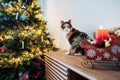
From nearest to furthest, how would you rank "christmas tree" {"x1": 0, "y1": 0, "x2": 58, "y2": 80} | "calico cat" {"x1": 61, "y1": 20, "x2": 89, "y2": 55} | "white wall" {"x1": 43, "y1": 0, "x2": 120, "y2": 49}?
"calico cat" {"x1": 61, "y1": 20, "x2": 89, "y2": 55} → "christmas tree" {"x1": 0, "y1": 0, "x2": 58, "y2": 80} → "white wall" {"x1": 43, "y1": 0, "x2": 120, "y2": 49}

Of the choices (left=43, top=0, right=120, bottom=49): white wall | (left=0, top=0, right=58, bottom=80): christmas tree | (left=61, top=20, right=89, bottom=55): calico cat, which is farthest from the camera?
(left=43, top=0, right=120, bottom=49): white wall

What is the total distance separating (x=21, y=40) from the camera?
2.38 meters

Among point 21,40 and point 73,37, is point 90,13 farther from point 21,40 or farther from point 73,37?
point 21,40

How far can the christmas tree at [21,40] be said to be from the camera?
234 centimetres

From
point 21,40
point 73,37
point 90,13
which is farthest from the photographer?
point 90,13

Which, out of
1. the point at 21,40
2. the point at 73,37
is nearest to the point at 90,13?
the point at 73,37

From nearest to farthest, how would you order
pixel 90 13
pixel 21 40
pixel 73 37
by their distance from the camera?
1. pixel 73 37
2. pixel 21 40
3. pixel 90 13

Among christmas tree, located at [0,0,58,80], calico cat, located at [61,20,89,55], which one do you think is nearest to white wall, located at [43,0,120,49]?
christmas tree, located at [0,0,58,80]

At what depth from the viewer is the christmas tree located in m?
2.34

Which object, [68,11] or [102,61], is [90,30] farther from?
[102,61]

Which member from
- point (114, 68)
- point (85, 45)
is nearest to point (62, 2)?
point (85, 45)

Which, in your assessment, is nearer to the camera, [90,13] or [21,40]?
[21,40]

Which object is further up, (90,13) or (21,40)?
(90,13)

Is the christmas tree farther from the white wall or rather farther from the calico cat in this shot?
the calico cat
